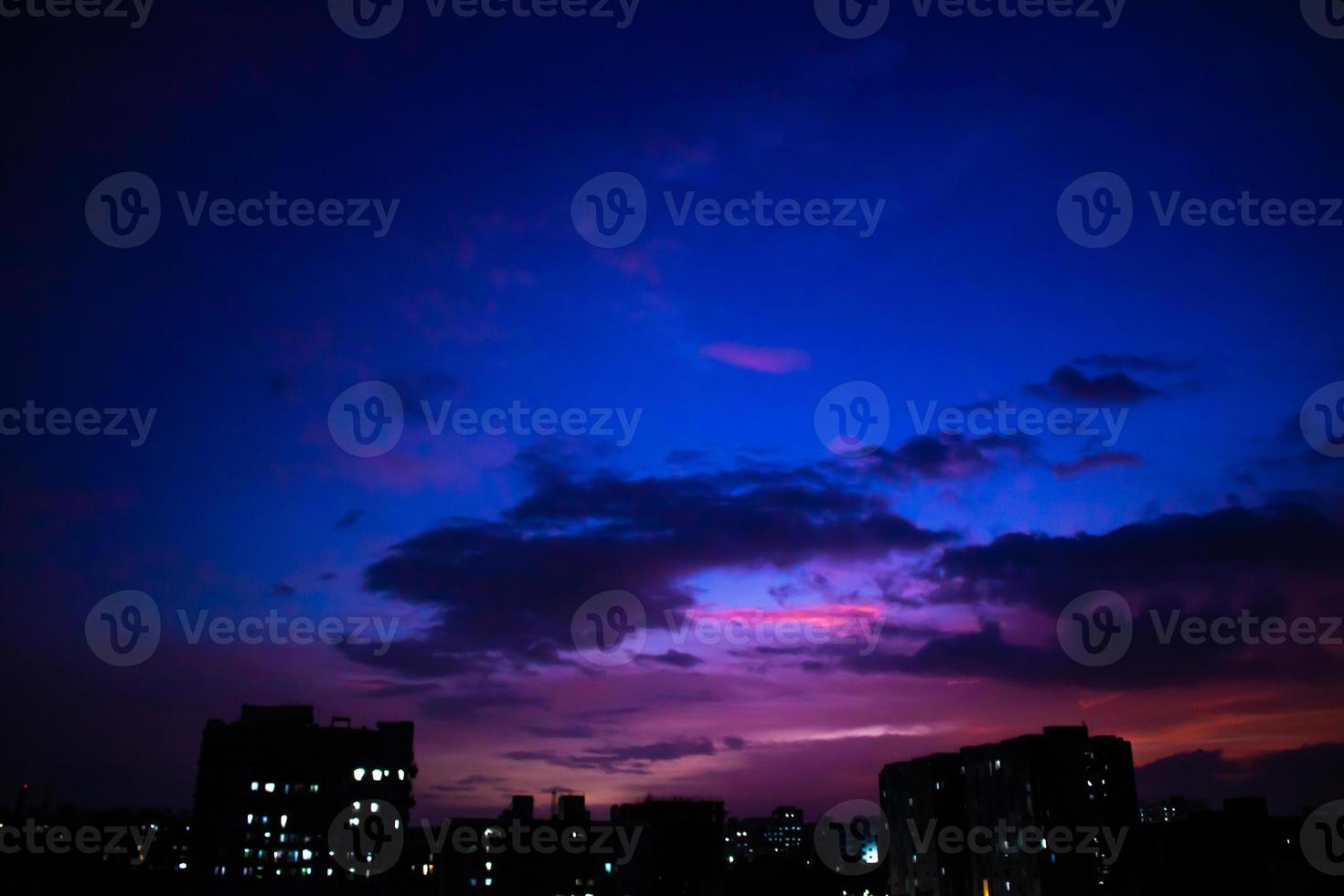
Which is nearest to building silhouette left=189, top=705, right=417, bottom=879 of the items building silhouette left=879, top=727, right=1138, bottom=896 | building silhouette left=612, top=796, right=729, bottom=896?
building silhouette left=612, top=796, right=729, bottom=896

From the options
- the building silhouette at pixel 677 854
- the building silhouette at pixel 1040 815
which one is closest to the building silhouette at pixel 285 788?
the building silhouette at pixel 677 854

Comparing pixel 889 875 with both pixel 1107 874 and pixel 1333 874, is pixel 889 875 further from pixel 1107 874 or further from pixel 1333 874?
pixel 1333 874

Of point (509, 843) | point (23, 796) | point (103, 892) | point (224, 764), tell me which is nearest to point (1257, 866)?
point (509, 843)

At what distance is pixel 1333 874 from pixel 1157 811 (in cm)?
12488

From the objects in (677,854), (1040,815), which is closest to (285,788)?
(677,854)

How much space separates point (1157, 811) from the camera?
575 feet

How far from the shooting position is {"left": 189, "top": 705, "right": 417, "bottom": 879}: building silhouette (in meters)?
96.4

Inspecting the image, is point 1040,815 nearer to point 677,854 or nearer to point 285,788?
point 677,854

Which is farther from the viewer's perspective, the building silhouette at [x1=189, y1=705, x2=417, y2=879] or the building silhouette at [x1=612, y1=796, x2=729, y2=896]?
the building silhouette at [x1=189, y1=705, x2=417, y2=879]

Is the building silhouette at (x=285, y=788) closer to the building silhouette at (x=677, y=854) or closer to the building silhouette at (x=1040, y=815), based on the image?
the building silhouette at (x=677, y=854)

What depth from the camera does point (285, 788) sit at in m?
99.7

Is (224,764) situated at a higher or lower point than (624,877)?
higher

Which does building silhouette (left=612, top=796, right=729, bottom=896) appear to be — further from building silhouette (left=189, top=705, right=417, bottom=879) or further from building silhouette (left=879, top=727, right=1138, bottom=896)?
building silhouette (left=189, top=705, right=417, bottom=879)

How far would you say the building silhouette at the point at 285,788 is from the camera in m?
96.4
